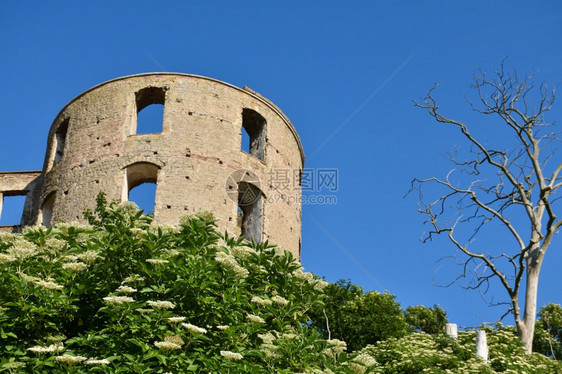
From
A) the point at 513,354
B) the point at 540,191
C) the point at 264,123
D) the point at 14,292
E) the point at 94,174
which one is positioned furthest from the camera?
the point at 264,123

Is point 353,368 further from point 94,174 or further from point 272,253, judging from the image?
point 94,174

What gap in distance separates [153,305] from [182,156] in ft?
38.4

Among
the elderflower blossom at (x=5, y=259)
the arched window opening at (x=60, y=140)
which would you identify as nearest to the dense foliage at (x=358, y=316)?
the arched window opening at (x=60, y=140)

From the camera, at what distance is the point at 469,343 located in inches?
497

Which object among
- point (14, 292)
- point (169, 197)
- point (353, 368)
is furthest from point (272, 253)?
point (169, 197)

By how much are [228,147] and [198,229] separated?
1096 centimetres

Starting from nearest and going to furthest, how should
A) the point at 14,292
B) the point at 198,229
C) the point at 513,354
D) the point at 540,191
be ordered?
1. the point at 14,292
2. the point at 198,229
3. the point at 513,354
4. the point at 540,191

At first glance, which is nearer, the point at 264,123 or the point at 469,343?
the point at 469,343

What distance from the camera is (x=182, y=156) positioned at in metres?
17.6

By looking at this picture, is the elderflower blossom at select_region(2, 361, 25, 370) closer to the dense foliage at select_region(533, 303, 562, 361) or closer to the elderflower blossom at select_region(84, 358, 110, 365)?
the elderflower blossom at select_region(84, 358, 110, 365)

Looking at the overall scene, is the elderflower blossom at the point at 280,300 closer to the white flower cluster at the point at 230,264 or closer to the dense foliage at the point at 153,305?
the dense foliage at the point at 153,305

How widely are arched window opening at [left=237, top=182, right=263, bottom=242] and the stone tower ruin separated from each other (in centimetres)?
3

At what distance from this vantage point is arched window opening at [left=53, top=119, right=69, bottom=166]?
20281 mm

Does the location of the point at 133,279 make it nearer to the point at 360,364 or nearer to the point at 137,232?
the point at 137,232
